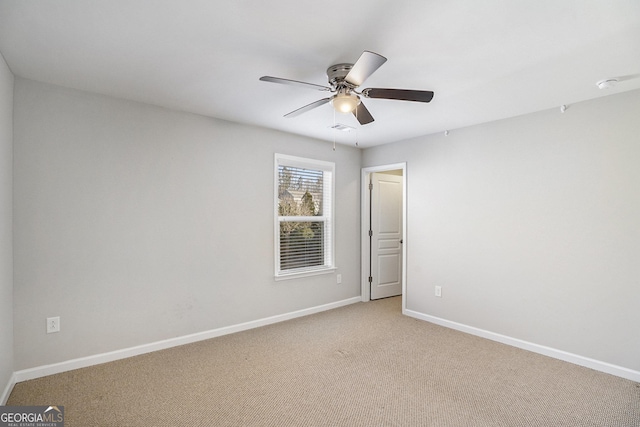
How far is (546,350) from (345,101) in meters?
3.10

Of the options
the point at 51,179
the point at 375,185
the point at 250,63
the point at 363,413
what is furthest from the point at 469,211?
the point at 51,179

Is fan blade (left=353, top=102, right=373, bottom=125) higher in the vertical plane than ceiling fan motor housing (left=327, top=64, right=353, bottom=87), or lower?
lower

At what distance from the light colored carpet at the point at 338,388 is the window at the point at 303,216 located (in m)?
1.18

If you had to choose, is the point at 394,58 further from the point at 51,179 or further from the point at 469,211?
the point at 51,179

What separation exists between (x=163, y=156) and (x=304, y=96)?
61.2 inches

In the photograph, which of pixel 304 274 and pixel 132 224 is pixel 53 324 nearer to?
pixel 132 224

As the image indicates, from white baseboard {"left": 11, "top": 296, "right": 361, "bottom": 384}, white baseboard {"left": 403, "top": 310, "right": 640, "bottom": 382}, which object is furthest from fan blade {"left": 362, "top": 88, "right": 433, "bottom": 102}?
white baseboard {"left": 11, "top": 296, "right": 361, "bottom": 384}

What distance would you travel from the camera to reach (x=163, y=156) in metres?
3.21

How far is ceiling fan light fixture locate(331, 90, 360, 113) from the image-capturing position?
7.43 feet

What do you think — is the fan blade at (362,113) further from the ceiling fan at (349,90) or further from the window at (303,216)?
the window at (303,216)

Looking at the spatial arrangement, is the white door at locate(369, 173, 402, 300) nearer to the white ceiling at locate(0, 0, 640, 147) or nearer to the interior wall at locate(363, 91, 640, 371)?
the interior wall at locate(363, 91, 640, 371)

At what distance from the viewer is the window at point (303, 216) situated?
13.8 feet

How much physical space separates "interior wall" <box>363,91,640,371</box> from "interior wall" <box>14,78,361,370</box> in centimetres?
204

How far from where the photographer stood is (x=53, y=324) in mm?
2662
